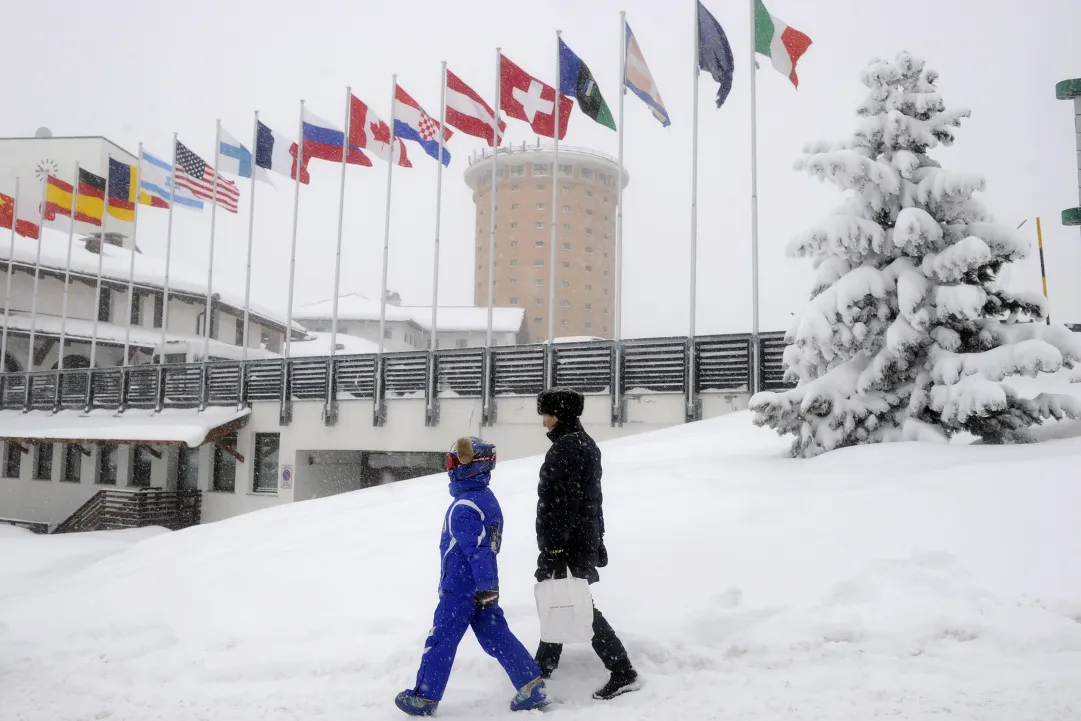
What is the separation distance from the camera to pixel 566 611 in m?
4.63

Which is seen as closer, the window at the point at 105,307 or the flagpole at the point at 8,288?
the flagpole at the point at 8,288

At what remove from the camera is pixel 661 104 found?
18.1m

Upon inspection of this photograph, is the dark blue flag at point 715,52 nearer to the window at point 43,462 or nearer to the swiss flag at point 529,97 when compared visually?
the swiss flag at point 529,97

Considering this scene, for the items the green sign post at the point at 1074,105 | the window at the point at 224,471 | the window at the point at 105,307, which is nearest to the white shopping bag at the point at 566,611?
the green sign post at the point at 1074,105

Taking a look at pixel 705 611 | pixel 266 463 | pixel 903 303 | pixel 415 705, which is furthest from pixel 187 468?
pixel 705 611

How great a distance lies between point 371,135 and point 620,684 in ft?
66.0

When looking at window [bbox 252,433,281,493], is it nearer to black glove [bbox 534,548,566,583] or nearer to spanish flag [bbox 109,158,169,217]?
spanish flag [bbox 109,158,169,217]

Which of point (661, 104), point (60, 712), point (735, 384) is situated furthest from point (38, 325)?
point (60, 712)

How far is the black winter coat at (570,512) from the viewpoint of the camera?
4.81 meters

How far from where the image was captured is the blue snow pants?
4695mm

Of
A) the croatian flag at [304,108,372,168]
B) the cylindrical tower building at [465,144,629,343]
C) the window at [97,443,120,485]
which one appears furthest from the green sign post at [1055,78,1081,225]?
the cylindrical tower building at [465,144,629,343]

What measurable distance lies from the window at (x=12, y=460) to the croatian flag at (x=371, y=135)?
18719 millimetres

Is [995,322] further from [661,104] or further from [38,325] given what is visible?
[38,325]

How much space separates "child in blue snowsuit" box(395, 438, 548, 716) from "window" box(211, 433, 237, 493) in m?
20.6
